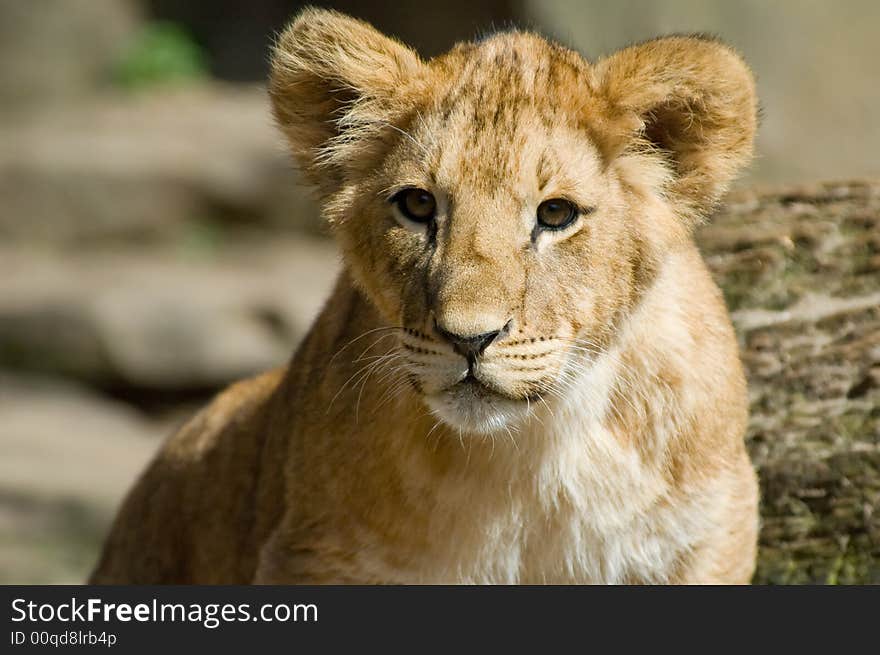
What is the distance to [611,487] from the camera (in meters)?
4.19

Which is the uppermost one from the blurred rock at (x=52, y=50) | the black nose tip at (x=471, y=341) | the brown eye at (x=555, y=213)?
the blurred rock at (x=52, y=50)

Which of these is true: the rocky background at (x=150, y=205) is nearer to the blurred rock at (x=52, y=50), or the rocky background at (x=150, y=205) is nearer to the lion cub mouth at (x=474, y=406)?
the blurred rock at (x=52, y=50)

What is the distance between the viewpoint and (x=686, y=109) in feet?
13.1

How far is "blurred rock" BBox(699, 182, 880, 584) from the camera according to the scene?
16.8 ft

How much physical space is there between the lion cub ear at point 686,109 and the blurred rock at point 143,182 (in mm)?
9627

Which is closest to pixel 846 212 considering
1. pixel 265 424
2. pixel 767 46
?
pixel 265 424

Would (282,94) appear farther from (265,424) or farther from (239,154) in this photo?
(239,154)

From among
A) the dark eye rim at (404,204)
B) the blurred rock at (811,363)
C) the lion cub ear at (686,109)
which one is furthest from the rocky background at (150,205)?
the lion cub ear at (686,109)

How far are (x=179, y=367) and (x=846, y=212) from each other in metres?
7.52

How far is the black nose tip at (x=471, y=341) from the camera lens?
3.54 meters

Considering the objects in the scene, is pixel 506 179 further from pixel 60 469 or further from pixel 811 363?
pixel 60 469

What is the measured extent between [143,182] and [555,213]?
10.4 metres

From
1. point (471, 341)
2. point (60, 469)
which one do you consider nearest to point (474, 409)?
point (471, 341)

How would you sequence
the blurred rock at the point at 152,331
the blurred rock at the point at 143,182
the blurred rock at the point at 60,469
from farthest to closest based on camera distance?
the blurred rock at the point at 143,182, the blurred rock at the point at 152,331, the blurred rock at the point at 60,469
